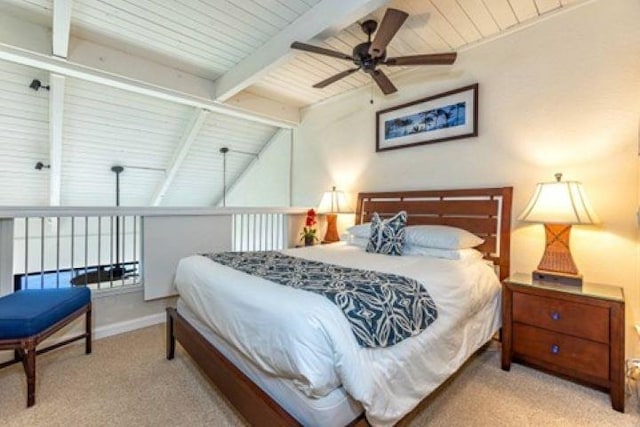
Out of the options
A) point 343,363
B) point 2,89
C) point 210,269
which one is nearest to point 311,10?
point 210,269

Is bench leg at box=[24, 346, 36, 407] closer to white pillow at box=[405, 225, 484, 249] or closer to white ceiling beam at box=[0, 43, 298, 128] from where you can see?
white ceiling beam at box=[0, 43, 298, 128]

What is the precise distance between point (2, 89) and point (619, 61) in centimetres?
546

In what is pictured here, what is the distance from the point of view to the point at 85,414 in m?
1.83

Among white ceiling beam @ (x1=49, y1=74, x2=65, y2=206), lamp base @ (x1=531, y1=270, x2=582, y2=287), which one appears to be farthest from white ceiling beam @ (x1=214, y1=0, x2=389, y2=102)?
lamp base @ (x1=531, y1=270, x2=582, y2=287)

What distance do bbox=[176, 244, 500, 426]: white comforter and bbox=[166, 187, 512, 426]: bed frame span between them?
0.58ft

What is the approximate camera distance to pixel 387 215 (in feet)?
11.8

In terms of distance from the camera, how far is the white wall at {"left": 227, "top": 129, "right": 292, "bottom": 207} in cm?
525

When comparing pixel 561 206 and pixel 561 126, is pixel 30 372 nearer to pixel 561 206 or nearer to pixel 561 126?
pixel 561 206

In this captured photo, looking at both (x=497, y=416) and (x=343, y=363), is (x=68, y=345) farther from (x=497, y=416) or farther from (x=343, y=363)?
(x=497, y=416)

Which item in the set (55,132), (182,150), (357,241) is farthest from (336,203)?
(55,132)

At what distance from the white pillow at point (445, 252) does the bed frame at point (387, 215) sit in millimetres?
262

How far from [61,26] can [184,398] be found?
286cm

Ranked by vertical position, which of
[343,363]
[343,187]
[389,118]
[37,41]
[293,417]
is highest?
[37,41]

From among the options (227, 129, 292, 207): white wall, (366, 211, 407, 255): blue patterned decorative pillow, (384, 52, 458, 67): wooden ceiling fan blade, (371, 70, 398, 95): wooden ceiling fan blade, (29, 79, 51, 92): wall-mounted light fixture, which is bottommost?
(366, 211, 407, 255): blue patterned decorative pillow
